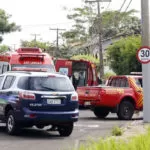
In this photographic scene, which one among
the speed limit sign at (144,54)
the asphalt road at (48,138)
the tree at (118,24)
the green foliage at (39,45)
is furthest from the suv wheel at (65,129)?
the green foliage at (39,45)

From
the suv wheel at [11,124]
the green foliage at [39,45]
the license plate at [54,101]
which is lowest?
the suv wheel at [11,124]

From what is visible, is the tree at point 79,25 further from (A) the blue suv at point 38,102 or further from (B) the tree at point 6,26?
(A) the blue suv at point 38,102

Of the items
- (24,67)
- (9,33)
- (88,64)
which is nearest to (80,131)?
(24,67)

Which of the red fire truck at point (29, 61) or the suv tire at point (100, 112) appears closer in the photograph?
the suv tire at point (100, 112)

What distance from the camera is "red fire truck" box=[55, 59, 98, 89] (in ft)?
94.4

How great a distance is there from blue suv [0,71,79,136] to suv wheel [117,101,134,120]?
20.7 ft

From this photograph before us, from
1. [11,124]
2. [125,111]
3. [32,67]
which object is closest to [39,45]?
[32,67]

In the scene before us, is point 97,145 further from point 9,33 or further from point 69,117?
point 9,33

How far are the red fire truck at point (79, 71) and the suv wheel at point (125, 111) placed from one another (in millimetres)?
8136

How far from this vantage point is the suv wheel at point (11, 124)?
13.9 m

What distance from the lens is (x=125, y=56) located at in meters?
43.2

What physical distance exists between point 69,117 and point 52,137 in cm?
75

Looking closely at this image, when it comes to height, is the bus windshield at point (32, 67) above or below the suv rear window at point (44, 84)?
above

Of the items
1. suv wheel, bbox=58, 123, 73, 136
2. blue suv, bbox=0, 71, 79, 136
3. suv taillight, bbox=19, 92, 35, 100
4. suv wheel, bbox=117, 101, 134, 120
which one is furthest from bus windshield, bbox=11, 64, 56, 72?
suv taillight, bbox=19, 92, 35, 100
